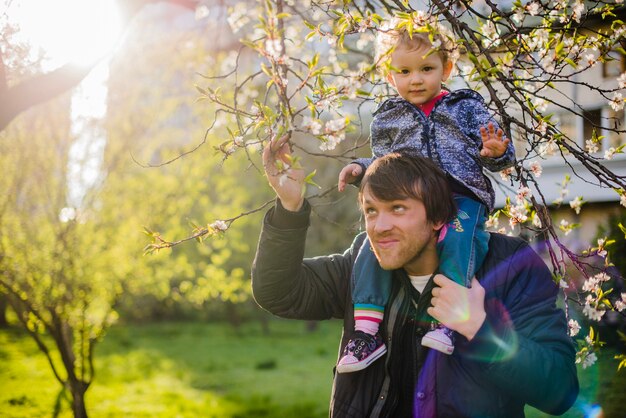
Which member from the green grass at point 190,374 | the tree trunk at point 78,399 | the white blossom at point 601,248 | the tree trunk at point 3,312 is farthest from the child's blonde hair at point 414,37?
the tree trunk at point 3,312

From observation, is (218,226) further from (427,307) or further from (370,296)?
(427,307)

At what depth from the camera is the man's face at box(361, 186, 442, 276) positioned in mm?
2275

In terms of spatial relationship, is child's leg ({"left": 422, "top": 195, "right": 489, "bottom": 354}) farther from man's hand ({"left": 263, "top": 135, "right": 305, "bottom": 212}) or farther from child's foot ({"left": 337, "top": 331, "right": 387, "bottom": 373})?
man's hand ({"left": 263, "top": 135, "right": 305, "bottom": 212})

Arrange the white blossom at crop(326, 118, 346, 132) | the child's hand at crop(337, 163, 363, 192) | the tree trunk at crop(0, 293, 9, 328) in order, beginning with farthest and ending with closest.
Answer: the tree trunk at crop(0, 293, 9, 328) < the white blossom at crop(326, 118, 346, 132) < the child's hand at crop(337, 163, 363, 192)

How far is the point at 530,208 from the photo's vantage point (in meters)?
3.15

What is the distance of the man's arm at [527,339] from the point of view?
202 cm

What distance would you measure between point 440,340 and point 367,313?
0.33m

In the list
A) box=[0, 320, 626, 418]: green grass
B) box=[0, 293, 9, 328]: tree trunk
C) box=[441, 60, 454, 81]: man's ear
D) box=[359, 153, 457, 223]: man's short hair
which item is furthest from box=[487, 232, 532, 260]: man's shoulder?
box=[0, 293, 9, 328]: tree trunk

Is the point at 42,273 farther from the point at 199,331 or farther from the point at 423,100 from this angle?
the point at 199,331

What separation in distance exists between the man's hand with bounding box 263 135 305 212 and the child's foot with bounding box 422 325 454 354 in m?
0.65

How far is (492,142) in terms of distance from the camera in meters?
2.37

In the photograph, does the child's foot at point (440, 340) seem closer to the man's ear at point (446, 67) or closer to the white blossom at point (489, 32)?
the man's ear at point (446, 67)

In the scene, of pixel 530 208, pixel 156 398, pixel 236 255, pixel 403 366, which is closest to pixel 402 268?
pixel 403 366

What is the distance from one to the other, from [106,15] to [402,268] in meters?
3.82
